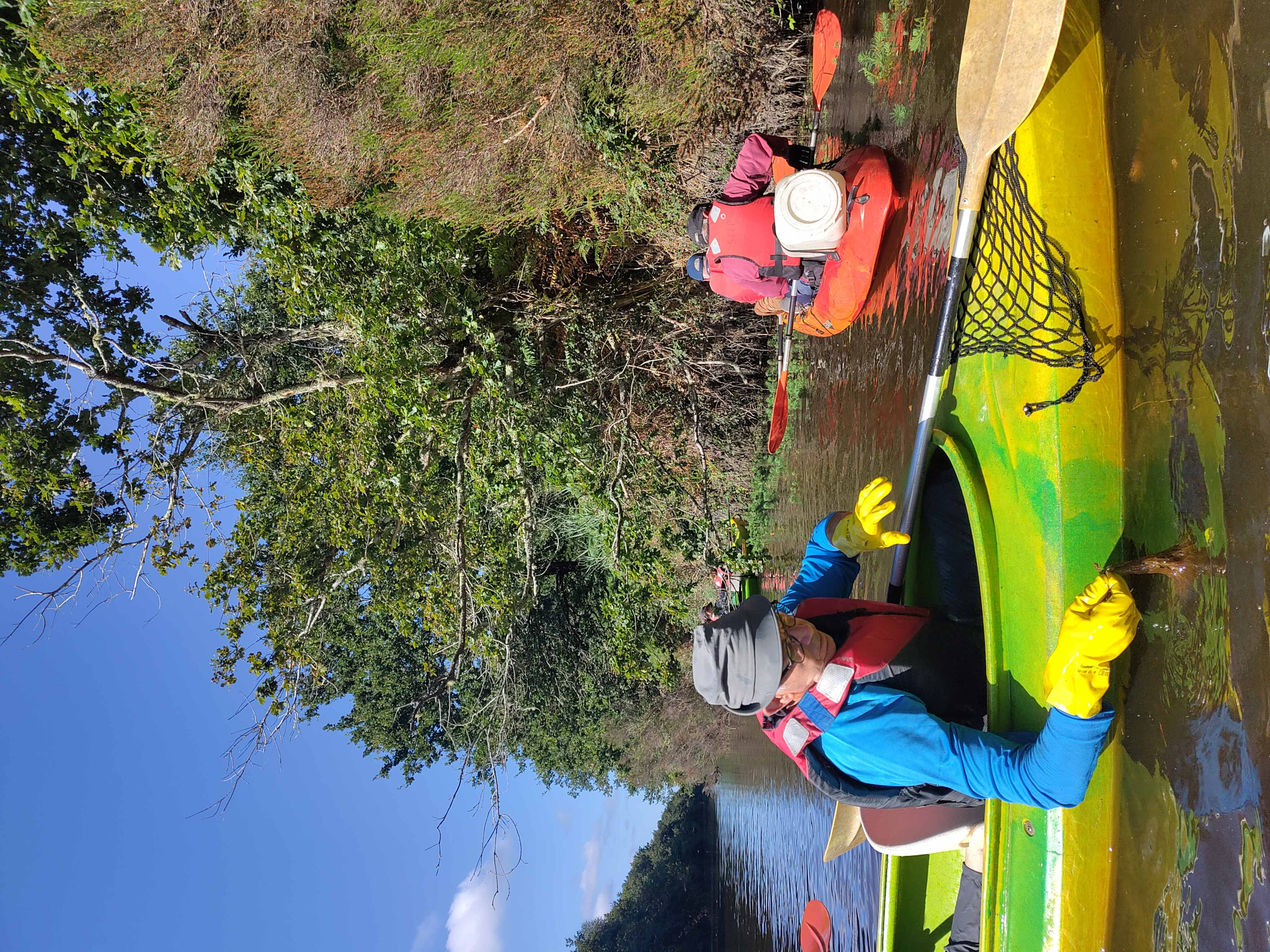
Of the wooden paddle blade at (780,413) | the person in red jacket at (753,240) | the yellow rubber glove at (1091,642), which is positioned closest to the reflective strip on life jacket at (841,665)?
the yellow rubber glove at (1091,642)

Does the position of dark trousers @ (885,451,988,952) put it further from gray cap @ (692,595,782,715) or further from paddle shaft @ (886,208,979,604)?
gray cap @ (692,595,782,715)

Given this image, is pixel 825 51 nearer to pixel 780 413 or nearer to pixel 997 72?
pixel 780 413

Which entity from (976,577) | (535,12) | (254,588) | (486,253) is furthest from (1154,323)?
(254,588)

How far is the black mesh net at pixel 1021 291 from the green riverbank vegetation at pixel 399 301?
10.6 feet

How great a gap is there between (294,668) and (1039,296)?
19.3 ft

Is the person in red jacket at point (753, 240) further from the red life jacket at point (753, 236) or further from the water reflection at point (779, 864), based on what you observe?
the water reflection at point (779, 864)

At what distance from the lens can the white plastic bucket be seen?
3830 millimetres

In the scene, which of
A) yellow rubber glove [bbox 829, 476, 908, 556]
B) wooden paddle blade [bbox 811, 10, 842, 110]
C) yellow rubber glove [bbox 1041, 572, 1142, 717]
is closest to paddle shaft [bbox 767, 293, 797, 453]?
wooden paddle blade [bbox 811, 10, 842, 110]

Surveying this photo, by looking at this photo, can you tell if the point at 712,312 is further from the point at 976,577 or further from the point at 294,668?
the point at 294,668

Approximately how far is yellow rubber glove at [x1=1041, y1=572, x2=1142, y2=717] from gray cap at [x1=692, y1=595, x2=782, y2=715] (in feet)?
2.78

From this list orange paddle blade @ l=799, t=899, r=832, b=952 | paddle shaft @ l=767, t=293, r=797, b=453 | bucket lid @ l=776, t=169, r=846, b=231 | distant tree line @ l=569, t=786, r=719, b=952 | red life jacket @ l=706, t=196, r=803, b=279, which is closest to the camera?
bucket lid @ l=776, t=169, r=846, b=231

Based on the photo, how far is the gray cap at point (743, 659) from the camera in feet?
8.17

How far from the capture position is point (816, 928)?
4770 millimetres

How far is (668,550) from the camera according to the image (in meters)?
6.78
